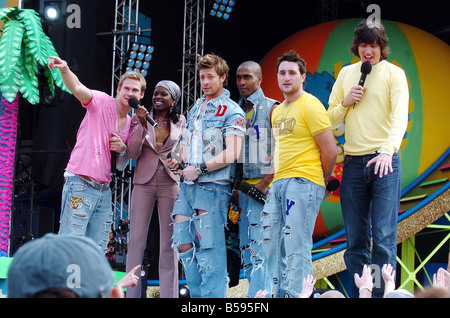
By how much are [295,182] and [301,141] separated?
29 centimetres

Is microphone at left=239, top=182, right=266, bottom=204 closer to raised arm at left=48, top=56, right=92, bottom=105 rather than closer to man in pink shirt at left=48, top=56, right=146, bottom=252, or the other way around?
man in pink shirt at left=48, top=56, right=146, bottom=252

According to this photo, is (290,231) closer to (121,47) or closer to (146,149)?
(146,149)

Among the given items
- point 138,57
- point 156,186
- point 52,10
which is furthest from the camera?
point 138,57

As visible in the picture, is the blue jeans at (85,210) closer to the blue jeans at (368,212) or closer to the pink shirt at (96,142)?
the pink shirt at (96,142)

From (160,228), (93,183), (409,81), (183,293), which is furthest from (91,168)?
(409,81)

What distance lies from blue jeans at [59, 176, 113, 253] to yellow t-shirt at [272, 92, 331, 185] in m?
1.21

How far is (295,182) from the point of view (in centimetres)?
374

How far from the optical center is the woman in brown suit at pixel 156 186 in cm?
454

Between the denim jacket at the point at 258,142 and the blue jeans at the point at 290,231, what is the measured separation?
486 millimetres

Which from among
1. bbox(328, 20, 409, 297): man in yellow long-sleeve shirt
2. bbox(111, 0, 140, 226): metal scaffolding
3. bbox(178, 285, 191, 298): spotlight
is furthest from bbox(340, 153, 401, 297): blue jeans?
bbox(111, 0, 140, 226): metal scaffolding
